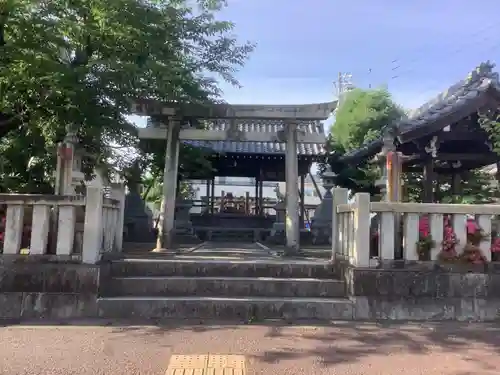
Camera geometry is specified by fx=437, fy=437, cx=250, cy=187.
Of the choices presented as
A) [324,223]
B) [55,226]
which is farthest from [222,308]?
[324,223]

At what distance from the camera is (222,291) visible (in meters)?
6.09

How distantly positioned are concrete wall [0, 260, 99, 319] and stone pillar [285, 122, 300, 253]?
4.52 meters

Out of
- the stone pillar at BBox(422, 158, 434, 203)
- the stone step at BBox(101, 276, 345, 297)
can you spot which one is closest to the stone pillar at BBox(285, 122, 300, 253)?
the stone step at BBox(101, 276, 345, 297)

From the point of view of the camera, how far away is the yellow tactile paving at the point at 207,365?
366 centimetres

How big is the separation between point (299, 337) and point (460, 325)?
85.4 inches

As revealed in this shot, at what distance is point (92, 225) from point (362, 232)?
3.60 m

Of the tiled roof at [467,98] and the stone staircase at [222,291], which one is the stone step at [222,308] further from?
→ the tiled roof at [467,98]

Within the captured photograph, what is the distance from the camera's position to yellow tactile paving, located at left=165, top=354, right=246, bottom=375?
3.66 meters

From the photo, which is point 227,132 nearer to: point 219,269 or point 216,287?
point 219,269

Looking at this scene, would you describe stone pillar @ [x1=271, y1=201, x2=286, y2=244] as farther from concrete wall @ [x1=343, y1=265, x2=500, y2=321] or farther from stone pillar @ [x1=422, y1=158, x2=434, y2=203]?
concrete wall @ [x1=343, y1=265, x2=500, y2=321]

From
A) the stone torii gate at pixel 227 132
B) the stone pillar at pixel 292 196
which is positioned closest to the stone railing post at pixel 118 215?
the stone torii gate at pixel 227 132

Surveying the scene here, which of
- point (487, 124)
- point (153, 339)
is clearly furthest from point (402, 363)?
point (487, 124)

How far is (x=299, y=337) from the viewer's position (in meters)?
4.86

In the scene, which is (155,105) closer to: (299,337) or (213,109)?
(213,109)
